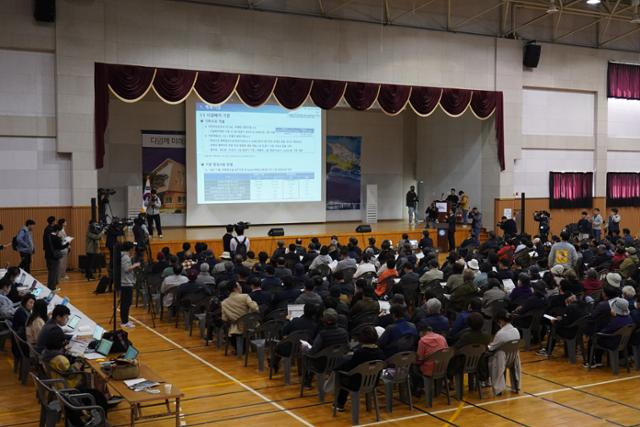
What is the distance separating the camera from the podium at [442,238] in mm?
26203

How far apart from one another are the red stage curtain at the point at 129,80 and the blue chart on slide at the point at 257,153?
4181mm

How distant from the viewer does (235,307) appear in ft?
38.8

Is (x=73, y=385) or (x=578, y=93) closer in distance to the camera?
(x=73, y=385)

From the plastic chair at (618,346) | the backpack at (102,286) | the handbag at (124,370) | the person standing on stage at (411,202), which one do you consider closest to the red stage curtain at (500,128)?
the person standing on stage at (411,202)

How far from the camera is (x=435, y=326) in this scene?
396 inches

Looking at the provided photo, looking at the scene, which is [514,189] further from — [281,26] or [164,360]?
[164,360]

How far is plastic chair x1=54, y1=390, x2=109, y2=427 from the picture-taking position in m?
7.18

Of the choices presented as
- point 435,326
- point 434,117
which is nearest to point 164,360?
point 435,326

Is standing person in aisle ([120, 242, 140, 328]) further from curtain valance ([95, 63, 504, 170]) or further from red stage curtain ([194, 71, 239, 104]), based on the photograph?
red stage curtain ([194, 71, 239, 104])

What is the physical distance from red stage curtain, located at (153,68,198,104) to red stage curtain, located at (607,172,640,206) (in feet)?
61.5

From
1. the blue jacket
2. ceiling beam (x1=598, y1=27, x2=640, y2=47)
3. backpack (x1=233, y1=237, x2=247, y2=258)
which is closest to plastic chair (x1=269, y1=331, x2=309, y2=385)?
backpack (x1=233, y1=237, x2=247, y2=258)

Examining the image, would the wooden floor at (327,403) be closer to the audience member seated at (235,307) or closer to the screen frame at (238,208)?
the audience member seated at (235,307)

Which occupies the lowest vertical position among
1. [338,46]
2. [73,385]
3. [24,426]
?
[24,426]

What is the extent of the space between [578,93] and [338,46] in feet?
38.1
